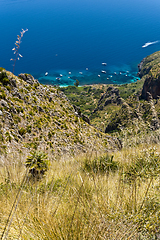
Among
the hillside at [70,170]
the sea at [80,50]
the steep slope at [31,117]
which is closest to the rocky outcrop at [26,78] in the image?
the steep slope at [31,117]

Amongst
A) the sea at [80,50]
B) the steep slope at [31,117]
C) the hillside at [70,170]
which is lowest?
the hillside at [70,170]

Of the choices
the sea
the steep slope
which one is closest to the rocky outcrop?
the steep slope

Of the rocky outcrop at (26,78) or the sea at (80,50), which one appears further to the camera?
the sea at (80,50)

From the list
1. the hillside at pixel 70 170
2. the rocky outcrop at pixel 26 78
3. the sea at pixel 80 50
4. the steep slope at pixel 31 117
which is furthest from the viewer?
the sea at pixel 80 50

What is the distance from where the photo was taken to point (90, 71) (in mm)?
141000

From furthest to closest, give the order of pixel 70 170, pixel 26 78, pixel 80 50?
pixel 80 50, pixel 26 78, pixel 70 170

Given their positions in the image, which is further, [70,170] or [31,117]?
[31,117]

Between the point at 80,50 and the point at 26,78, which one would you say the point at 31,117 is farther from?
the point at 80,50

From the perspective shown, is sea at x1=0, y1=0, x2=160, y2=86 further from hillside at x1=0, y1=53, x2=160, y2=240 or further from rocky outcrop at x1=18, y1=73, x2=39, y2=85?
hillside at x1=0, y1=53, x2=160, y2=240

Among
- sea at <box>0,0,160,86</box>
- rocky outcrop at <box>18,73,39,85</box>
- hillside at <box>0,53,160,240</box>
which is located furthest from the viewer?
Result: sea at <box>0,0,160,86</box>

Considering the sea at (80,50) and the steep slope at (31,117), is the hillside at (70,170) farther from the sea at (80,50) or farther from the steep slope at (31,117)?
the sea at (80,50)

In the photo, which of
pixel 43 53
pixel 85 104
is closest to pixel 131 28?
pixel 43 53

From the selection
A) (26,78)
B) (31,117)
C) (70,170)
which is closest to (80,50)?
(26,78)

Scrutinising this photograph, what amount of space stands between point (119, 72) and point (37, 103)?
12902cm
